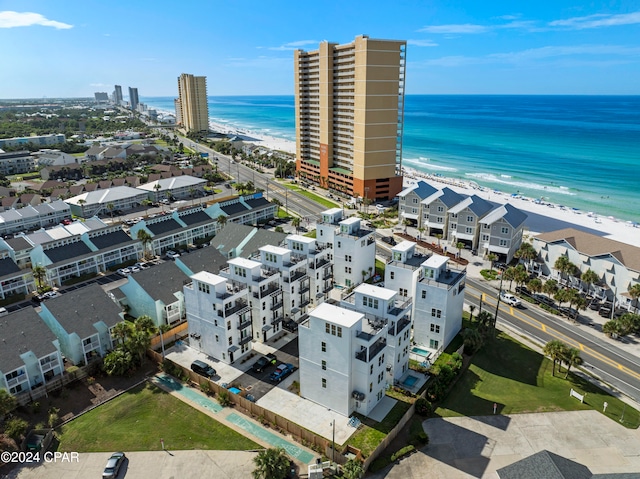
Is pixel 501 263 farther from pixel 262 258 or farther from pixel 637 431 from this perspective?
pixel 262 258

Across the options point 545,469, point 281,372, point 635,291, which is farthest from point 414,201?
point 545,469

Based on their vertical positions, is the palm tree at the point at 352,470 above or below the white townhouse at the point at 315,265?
below

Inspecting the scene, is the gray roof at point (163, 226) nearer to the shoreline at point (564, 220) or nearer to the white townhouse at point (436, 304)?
the white townhouse at point (436, 304)

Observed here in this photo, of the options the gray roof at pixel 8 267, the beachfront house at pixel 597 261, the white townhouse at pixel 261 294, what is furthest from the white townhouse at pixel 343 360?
the gray roof at pixel 8 267

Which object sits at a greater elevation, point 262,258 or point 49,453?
point 262,258

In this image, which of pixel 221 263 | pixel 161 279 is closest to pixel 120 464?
pixel 161 279

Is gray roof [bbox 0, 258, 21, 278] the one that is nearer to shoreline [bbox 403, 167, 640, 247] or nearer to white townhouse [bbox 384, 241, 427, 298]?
white townhouse [bbox 384, 241, 427, 298]
